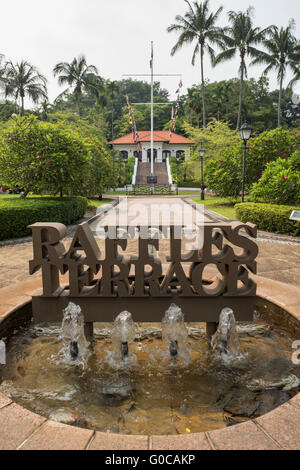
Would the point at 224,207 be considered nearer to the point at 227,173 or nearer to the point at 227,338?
the point at 227,173

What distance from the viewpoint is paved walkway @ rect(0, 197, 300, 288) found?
570 centimetres

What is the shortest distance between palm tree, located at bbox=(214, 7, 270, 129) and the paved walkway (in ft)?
78.3

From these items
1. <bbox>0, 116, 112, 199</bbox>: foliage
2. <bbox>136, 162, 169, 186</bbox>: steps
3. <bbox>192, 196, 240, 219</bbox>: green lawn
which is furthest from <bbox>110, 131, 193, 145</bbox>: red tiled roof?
<bbox>0, 116, 112, 199</bbox>: foliage

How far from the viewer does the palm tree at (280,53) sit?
102 ft

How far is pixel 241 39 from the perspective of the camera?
30625 mm

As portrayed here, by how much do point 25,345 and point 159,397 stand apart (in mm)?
1691

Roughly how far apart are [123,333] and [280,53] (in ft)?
118

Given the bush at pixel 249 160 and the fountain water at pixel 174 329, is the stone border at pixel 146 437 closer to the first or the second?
the fountain water at pixel 174 329

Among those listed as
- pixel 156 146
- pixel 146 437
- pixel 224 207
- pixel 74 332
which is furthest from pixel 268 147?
pixel 156 146

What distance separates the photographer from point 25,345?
142 inches

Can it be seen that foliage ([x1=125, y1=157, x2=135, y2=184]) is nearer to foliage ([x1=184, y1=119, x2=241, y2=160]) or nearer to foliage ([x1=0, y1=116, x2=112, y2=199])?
foliage ([x1=184, y1=119, x2=241, y2=160])

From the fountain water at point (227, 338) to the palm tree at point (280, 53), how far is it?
3161 centimetres

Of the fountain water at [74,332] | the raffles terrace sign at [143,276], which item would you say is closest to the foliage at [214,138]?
the raffles terrace sign at [143,276]

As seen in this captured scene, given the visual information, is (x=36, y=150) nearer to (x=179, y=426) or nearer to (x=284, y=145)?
(x=179, y=426)
